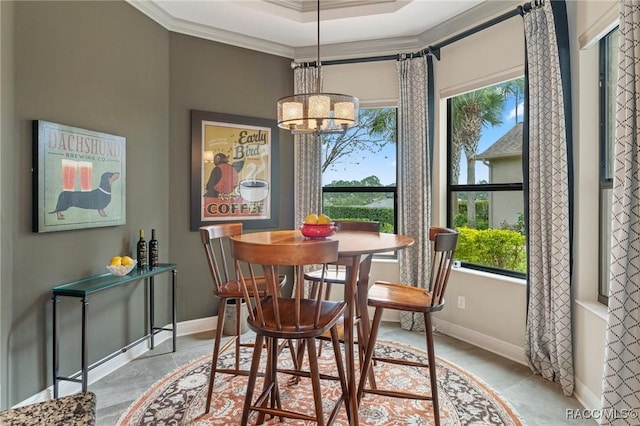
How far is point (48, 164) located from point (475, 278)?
3387 mm

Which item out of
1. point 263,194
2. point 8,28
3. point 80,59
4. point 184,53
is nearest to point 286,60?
point 184,53

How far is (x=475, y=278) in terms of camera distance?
133 inches

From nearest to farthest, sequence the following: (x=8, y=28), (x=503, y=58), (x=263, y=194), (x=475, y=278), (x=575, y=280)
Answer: (x=8, y=28) → (x=575, y=280) → (x=503, y=58) → (x=475, y=278) → (x=263, y=194)

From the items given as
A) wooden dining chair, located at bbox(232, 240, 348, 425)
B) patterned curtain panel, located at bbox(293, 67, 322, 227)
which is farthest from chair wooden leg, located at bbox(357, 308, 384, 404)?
patterned curtain panel, located at bbox(293, 67, 322, 227)

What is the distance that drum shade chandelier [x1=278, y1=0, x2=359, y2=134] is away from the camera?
2.29 metres

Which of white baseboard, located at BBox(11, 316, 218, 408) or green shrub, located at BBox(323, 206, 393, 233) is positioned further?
green shrub, located at BBox(323, 206, 393, 233)

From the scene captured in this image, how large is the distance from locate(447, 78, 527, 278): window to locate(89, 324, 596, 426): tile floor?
A: 0.76 metres

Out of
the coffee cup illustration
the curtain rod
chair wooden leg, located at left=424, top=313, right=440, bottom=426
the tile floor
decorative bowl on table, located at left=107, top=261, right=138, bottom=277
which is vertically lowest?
the tile floor

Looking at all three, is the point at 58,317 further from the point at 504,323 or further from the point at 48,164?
the point at 504,323

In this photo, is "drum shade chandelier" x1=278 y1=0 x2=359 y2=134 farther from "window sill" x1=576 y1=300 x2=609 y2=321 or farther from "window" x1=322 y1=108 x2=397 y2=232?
"window sill" x1=576 y1=300 x2=609 y2=321

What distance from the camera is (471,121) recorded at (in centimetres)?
357

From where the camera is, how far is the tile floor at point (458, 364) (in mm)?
2258

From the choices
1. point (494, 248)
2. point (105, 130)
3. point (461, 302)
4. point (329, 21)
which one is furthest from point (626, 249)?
point (105, 130)

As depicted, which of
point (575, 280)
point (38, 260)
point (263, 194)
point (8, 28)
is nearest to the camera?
point (8, 28)
